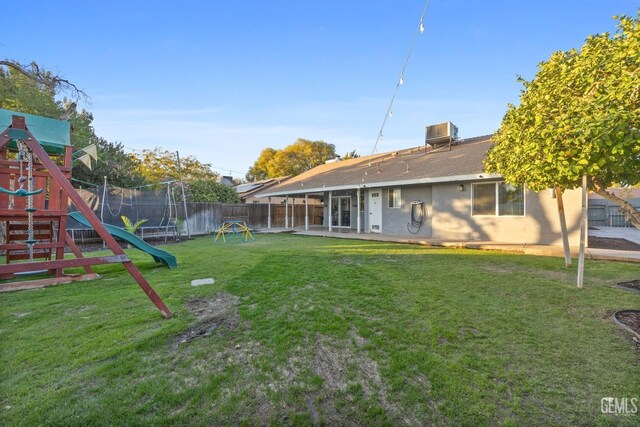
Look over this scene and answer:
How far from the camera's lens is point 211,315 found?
144 inches

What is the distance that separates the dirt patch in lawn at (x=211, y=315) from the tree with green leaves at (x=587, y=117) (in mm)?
4557

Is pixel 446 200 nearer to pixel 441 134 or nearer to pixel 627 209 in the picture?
pixel 441 134

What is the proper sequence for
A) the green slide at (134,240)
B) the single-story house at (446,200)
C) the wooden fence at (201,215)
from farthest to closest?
the wooden fence at (201,215) < the single-story house at (446,200) < the green slide at (134,240)

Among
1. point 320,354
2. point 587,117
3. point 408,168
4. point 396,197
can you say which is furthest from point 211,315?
point 408,168

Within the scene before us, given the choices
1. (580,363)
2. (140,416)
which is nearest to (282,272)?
(140,416)

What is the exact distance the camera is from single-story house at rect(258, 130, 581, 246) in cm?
939

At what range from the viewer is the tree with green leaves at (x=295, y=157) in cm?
3719

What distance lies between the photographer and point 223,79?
1220 centimetres

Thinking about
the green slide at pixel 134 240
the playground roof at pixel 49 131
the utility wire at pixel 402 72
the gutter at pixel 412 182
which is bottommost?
the green slide at pixel 134 240

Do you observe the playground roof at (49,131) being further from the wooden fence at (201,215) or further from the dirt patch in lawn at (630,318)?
the dirt patch in lawn at (630,318)

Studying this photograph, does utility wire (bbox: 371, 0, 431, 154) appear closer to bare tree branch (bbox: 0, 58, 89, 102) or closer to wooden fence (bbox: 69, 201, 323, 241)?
wooden fence (bbox: 69, 201, 323, 241)

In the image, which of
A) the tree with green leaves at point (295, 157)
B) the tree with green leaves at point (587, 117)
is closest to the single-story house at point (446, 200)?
the tree with green leaves at point (587, 117)

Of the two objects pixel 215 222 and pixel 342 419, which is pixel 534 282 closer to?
pixel 342 419

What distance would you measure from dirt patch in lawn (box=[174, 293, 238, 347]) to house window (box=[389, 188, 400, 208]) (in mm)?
9698
